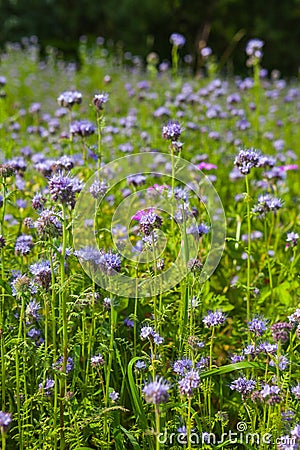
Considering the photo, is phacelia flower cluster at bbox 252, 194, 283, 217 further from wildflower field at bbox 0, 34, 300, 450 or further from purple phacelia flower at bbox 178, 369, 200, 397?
purple phacelia flower at bbox 178, 369, 200, 397

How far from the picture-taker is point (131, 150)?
3.84 m

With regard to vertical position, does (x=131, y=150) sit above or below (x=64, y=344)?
above

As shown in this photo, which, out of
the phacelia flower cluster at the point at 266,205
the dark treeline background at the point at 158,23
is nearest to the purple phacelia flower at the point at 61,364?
the phacelia flower cluster at the point at 266,205

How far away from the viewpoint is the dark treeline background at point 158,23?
12.0 m

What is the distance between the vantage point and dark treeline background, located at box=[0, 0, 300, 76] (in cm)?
1198

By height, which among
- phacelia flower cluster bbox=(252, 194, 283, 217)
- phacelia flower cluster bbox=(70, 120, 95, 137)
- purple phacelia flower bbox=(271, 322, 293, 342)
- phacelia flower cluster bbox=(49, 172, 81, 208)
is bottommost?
purple phacelia flower bbox=(271, 322, 293, 342)

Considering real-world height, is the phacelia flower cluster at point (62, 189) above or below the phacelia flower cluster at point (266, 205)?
below

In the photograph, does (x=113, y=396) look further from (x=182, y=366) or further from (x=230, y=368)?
(x=230, y=368)

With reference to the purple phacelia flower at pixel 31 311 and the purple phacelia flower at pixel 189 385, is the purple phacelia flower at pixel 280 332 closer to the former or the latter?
the purple phacelia flower at pixel 189 385

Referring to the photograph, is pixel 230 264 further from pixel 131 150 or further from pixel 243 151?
pixel 131 150

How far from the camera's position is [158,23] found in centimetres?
1252

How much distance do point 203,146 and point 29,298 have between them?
2736 mm

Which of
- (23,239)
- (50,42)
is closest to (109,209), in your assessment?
(23,239)

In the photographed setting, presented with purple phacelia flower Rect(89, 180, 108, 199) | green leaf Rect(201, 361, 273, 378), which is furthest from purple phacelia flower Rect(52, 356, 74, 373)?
purple phacelia flower Rect(89, 180, 108, 199)
